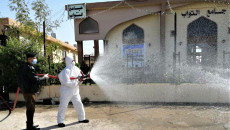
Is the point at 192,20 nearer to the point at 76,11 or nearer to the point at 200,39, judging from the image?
the point at 200,39

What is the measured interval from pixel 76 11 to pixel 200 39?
9.30m

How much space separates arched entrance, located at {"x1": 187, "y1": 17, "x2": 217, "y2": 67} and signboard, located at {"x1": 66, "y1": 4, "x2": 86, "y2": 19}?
783cm

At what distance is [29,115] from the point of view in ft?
13.2

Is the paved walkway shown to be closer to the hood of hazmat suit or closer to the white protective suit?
the white protective suit

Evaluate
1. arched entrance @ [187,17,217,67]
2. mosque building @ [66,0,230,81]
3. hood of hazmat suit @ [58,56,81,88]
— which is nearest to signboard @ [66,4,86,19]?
mosque building @ [66,0,230,81]

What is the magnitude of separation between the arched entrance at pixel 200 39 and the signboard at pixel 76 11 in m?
7.83

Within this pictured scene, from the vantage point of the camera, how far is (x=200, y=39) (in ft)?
42.3

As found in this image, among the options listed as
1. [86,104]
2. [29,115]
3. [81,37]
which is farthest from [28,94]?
[81,37]

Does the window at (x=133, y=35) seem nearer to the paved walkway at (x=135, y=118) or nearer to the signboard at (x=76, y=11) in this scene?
the signboard at (x=76, y=11)

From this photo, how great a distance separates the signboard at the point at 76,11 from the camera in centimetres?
1300

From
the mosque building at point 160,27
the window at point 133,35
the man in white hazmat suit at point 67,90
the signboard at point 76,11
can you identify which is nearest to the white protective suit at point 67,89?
the man in white hazmat suit at point 67,90

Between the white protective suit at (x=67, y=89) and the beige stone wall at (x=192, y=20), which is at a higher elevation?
the beige stone wall at (x=192, y=20)

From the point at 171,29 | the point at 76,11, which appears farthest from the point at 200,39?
the point at 76,11

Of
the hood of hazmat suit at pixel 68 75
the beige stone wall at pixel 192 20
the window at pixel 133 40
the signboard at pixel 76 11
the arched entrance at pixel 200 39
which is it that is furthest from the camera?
the window at pixel 133 40
